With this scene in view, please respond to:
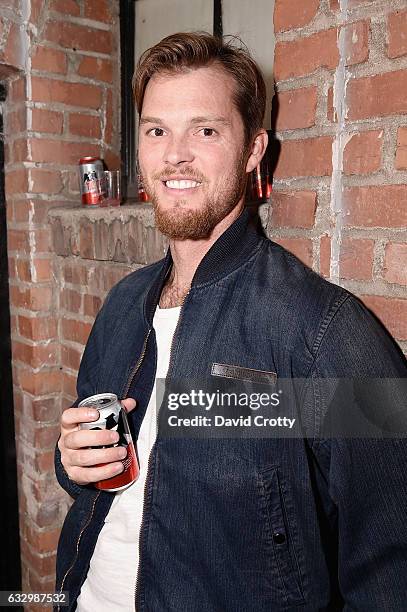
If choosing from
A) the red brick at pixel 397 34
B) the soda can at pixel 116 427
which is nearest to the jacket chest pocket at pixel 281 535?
the soda can at pixel 116 427

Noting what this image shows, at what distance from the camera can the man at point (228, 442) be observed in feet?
3.34

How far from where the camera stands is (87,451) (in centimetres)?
112

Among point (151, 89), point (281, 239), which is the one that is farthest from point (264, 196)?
point (151, 89)

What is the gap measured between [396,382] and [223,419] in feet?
1.17

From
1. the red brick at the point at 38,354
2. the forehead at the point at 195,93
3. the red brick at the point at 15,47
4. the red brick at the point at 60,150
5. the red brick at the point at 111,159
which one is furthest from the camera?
the red brick at the point at 111,159

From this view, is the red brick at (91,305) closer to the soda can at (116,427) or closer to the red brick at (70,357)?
the red brick at (70,357)

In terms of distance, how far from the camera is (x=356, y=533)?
1.01 meters

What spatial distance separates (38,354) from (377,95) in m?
1.61

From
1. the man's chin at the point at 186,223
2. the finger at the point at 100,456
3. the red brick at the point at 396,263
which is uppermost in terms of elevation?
the man's chin at the point at 186,223

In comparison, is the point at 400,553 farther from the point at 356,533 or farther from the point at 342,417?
the point at 342,417

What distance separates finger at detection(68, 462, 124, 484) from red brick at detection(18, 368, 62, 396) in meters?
1.09

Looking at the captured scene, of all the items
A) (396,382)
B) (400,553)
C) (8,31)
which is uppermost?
(8,31)

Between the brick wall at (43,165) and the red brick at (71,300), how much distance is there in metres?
0.04

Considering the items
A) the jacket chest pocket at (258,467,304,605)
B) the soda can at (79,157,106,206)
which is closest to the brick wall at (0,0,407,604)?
the soda can at (79,157,106,206)
